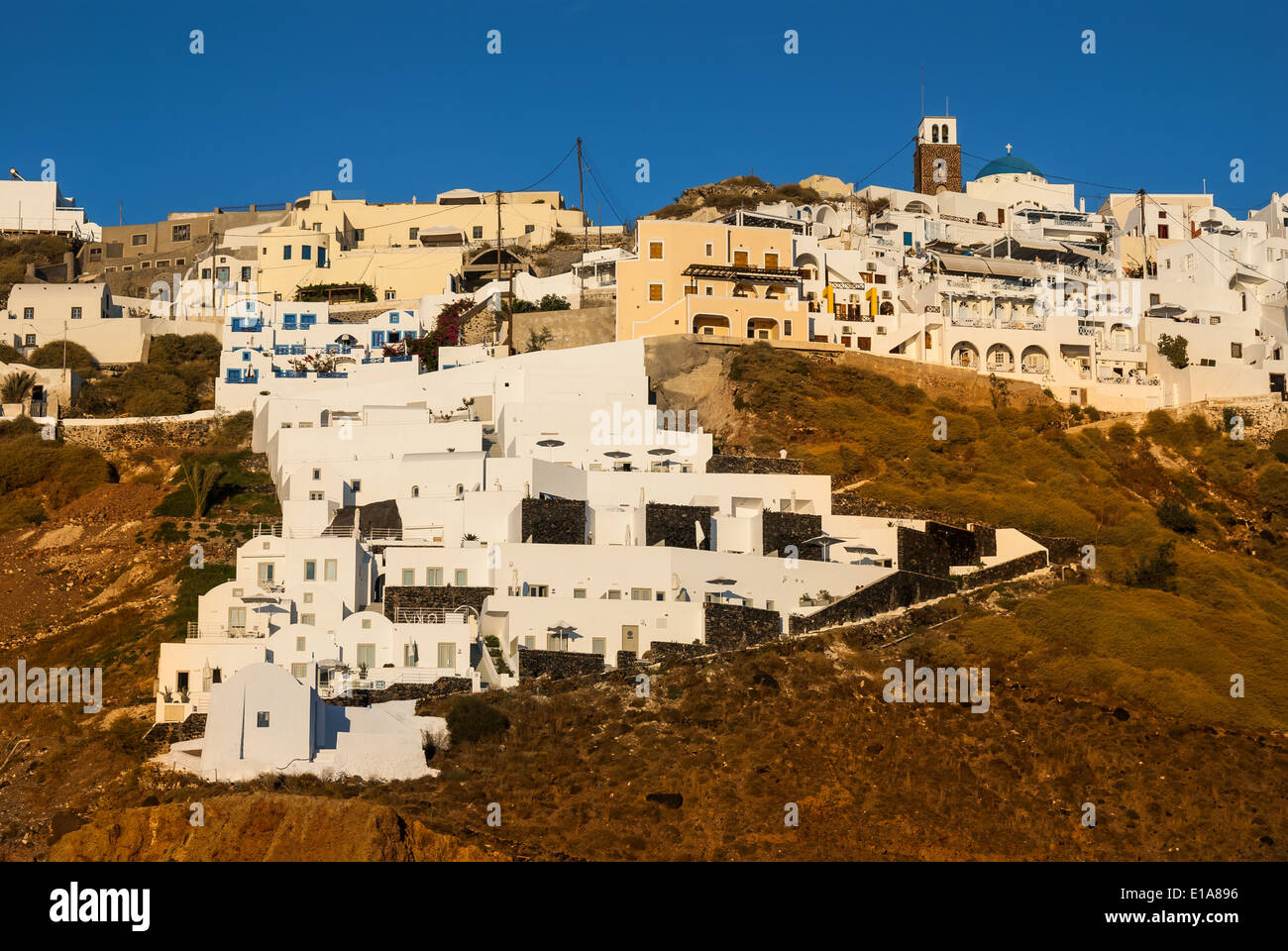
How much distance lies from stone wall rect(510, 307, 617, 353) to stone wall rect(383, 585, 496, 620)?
1787 cm

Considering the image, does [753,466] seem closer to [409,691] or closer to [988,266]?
[409,691]

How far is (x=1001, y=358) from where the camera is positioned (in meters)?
57.2

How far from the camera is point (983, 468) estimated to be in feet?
160

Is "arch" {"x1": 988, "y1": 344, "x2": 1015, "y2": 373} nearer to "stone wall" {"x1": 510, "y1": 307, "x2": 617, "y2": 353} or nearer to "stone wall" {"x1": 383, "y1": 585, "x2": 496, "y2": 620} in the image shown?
"stone wall" {"x1": 510, "y1": 307, "x2": 617, "y2": 353}

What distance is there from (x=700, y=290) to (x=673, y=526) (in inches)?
639

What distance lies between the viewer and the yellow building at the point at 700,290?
5475 cm

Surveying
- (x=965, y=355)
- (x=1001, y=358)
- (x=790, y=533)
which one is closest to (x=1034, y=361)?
(x=1001, y=358)

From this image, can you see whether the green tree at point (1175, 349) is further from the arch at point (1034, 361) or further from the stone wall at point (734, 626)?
the stone wall at point (734, 626)

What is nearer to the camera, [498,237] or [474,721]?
[474,721]

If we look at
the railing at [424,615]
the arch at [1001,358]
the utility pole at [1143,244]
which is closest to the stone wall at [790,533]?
the railing at [424,615]

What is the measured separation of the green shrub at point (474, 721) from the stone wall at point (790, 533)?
9362 millimetres

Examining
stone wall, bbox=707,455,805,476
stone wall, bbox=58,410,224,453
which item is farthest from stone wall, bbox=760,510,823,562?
stone wall, bbox=58,410,224,453

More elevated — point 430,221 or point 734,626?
point 430,221

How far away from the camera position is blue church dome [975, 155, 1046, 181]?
260 feet
